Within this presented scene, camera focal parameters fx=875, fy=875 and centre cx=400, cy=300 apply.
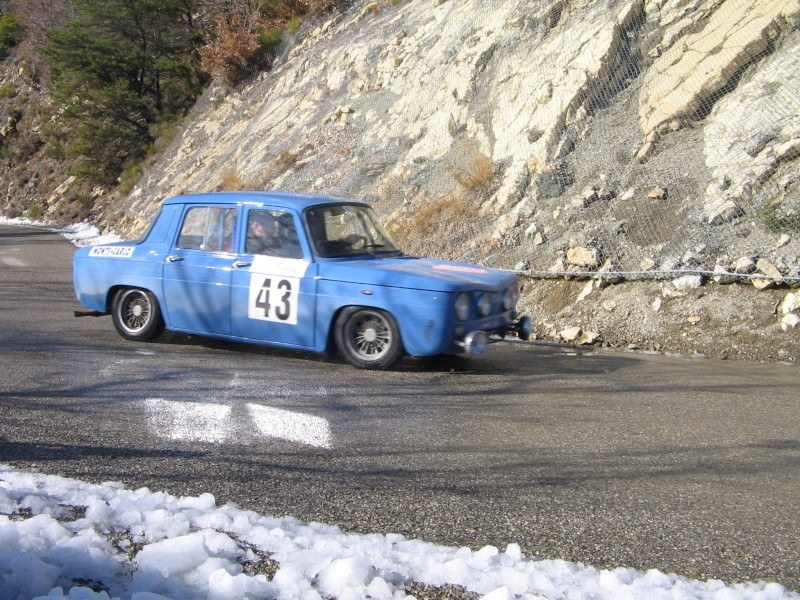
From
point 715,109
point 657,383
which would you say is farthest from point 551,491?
point 715,109

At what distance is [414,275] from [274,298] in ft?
4.44

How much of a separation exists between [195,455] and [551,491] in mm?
2059

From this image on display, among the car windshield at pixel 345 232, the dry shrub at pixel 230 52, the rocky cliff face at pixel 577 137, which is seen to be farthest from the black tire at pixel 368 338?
the dry shrub at pixel 230 52

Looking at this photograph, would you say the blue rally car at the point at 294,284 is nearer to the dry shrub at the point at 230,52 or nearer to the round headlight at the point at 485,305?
the round headlight at the point at 485,305

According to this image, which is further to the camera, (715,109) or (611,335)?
(715,109)

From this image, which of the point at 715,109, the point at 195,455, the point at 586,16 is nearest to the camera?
the point at 195,455

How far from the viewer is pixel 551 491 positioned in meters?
4.68

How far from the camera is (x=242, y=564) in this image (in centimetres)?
354

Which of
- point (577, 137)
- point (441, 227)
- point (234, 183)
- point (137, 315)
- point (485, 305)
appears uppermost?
point (577, 137)

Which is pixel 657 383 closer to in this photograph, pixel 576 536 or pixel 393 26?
pixel 576 536

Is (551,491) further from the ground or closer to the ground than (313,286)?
closer to the ground

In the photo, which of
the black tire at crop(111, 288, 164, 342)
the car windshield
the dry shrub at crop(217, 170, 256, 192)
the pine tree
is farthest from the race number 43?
the pine tree

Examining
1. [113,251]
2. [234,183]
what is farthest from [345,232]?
[234,183]

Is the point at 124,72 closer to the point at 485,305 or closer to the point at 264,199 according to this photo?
the point at 264,199
